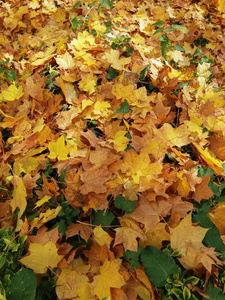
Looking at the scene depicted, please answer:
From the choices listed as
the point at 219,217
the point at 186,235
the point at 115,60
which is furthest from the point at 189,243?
the point at 115,60

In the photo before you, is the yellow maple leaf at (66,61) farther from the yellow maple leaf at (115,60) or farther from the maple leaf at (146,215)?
the maple leaf at (146,215)

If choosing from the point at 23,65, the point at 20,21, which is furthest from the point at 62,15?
the point at 23,65

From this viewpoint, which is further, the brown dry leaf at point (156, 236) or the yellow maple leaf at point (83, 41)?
the yellow maple leaf at point (83, 41)

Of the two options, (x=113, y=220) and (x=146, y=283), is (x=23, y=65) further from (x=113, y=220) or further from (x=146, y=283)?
(x=146, y=283)

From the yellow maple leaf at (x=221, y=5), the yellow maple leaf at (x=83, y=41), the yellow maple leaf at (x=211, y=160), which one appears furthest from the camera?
the yellow maple leaf at (x=221, y=5)

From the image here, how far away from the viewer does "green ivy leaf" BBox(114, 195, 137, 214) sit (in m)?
1.02

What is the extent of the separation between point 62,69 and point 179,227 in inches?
51.7

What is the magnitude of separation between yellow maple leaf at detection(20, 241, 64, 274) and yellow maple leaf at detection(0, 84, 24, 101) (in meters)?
0.96

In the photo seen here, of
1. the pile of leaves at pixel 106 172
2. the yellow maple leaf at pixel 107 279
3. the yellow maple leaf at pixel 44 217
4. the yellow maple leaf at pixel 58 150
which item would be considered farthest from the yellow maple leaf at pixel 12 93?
the yellow maple leaf at pixel 107 279

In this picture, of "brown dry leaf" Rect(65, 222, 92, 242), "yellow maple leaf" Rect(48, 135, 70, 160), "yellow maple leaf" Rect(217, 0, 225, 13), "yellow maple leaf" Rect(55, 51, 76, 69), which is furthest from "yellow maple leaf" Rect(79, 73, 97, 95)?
"yellow maple leaf" Rect(217, 0, 225, 13)

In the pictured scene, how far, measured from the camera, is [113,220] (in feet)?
3.51

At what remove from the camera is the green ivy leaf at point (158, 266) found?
91cm

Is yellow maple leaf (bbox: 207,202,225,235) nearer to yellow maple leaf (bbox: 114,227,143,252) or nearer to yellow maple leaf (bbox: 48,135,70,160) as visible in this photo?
yellow maple leaf (bbox: 114,227,143,252)

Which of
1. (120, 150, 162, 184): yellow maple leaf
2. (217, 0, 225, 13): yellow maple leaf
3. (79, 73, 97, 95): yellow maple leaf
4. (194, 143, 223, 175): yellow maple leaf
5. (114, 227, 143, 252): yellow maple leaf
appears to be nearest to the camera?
(114, 227, 143, 252): yellow maple leaf
